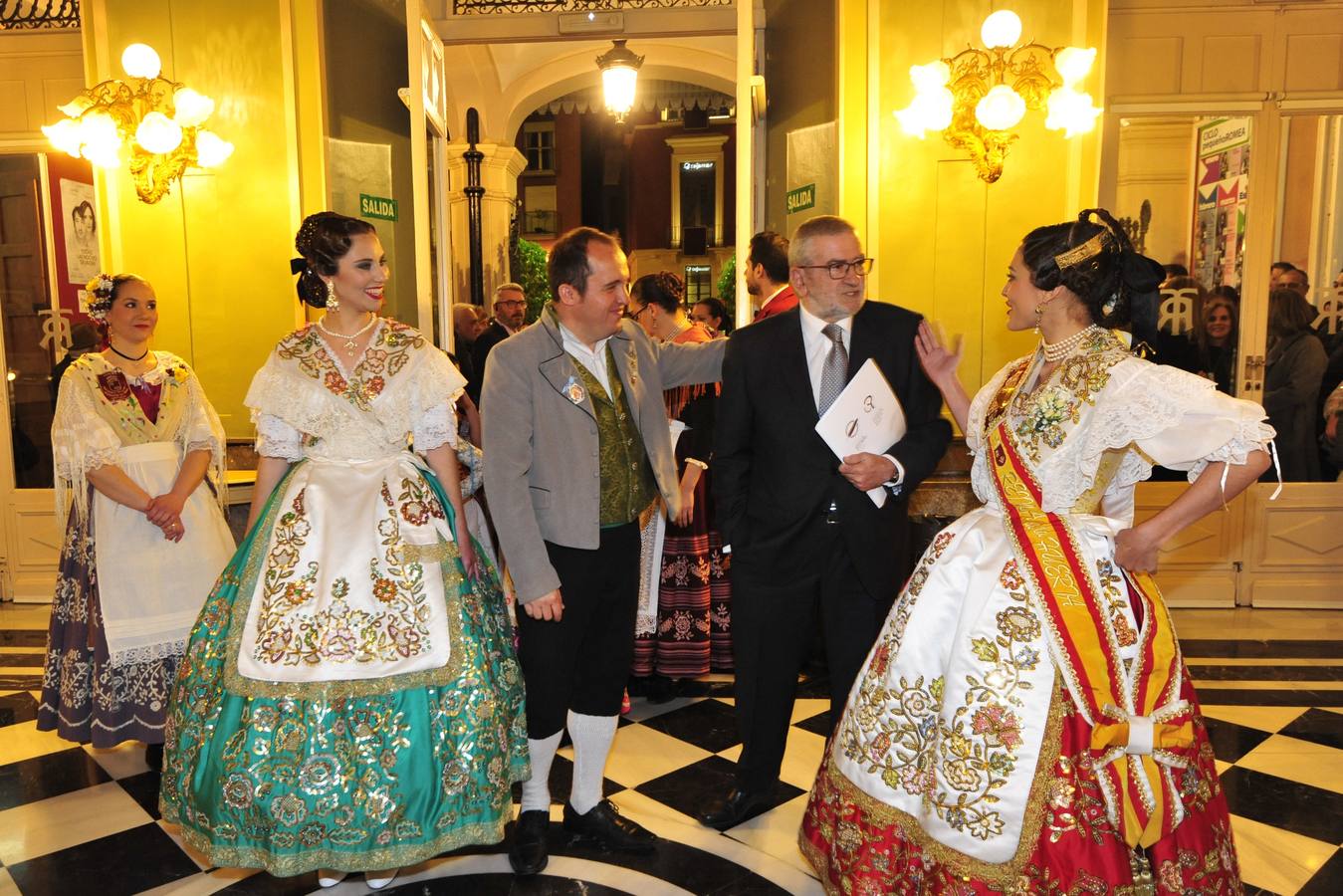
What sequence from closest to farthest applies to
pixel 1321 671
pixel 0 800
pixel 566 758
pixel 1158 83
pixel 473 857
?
pixel 473 857 < pixel 0 800 < pixel 566 758 < pixel 1321 671 < pixel 1158 83

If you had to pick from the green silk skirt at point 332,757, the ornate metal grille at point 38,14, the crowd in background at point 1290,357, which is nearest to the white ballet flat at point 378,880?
the green silk skirt at point 332,757

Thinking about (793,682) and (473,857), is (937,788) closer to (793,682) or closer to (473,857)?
(793,682)

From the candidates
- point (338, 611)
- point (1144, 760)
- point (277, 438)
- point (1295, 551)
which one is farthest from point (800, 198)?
point (1144, 760)

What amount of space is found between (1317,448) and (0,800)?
6124 mm

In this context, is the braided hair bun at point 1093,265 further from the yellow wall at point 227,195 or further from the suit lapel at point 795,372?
the yellow wall at point 227,195

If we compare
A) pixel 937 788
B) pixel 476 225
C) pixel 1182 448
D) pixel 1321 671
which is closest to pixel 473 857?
pixel 937 788

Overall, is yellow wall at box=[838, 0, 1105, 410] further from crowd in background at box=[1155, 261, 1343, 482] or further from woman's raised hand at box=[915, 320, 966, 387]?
woman's raised hand at box=[915, 320, 966, 387]

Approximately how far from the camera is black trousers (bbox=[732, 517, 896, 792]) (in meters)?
2.49

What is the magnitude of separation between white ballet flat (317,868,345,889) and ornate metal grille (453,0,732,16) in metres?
4.51

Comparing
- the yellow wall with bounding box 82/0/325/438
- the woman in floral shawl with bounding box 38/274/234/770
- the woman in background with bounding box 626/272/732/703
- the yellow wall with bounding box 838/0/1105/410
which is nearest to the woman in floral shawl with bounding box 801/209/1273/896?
the woman in background with bounding box 626/272/732/703

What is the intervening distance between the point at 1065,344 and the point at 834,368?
0.63m

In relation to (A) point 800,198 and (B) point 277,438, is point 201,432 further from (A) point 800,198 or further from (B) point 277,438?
(A) point 800,198

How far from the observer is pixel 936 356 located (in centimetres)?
235

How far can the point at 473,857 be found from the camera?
2516 mm
